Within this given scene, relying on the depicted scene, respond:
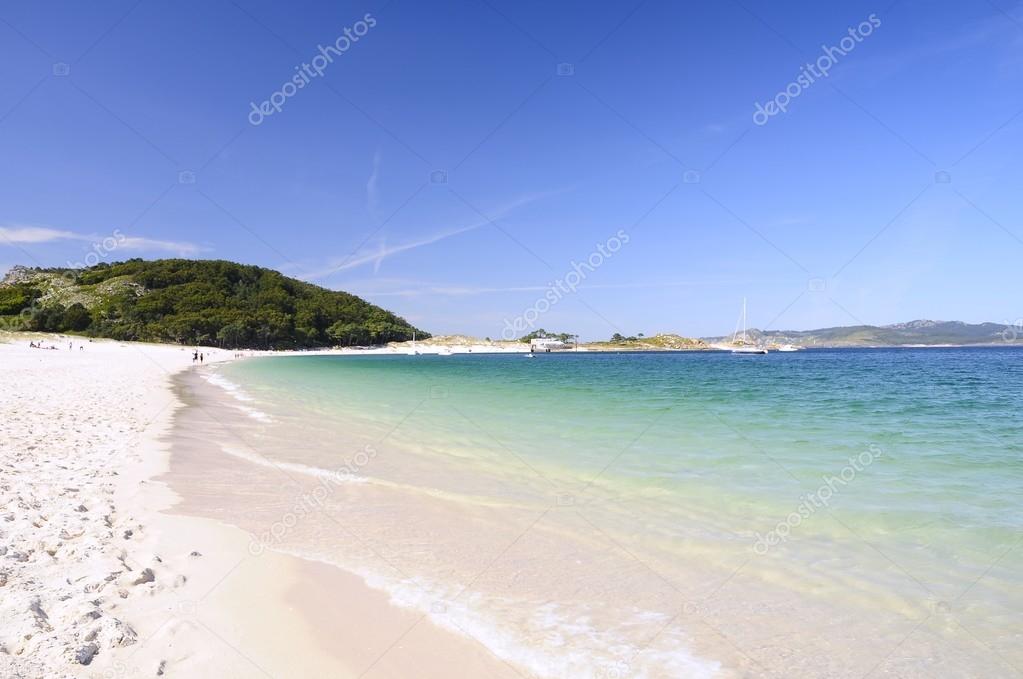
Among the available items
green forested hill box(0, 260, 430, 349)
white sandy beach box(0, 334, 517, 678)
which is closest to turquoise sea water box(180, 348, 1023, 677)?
white sandy beach box(0, 334, 517, 678)

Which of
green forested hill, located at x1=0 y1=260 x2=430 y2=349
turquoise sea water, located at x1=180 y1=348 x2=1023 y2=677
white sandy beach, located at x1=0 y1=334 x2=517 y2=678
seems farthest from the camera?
green forested hill, located at x1=0 y1=260 x2=430 y2=349

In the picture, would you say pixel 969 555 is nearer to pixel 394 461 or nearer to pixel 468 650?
pixel 468 650

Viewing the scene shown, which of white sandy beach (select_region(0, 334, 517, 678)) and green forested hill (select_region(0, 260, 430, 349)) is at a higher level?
green forested hill (select_region(0, 260, 430, 349))

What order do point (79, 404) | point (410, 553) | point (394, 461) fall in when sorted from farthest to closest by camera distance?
point (79, 404), point (394, 461), point (410, 553)

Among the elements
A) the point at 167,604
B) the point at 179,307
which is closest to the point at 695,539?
the point at 167,604

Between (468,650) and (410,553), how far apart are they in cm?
221

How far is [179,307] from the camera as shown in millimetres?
135375

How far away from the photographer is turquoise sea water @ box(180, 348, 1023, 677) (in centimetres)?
443

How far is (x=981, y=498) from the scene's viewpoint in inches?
343

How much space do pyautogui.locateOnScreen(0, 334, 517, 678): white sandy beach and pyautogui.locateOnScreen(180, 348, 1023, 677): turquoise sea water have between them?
18.1 inches

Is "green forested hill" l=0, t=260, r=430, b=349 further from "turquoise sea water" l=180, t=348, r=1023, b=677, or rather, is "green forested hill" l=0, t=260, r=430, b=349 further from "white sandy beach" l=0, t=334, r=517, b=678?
Result: "white sandy beach" l=0, t=334, r=517, b=678

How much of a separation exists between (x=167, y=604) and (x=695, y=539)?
223 inches

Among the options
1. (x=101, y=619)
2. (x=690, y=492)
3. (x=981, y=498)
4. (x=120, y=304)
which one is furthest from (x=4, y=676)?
(x=120, y=304)

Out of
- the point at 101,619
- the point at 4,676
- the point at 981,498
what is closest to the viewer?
the point at 4,676
